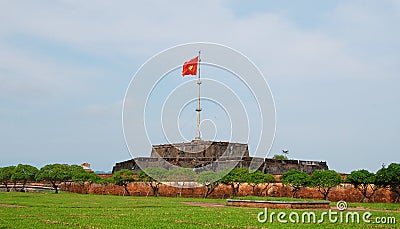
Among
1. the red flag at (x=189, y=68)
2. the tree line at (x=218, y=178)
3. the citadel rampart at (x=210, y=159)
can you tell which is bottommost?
the tree line at (x=218, y=178)

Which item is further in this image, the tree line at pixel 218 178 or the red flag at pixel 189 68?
the red flag at pixel 189 68

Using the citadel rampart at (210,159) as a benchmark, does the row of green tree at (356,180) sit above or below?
below

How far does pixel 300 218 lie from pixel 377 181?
1884 cm

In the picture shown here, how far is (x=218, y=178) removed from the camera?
43562mm

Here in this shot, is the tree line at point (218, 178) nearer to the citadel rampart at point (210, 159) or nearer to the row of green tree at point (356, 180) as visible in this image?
the row of green tree at point (356, 180)

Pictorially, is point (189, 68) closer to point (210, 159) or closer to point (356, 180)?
point (210, 159)

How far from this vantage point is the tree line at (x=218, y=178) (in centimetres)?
3675

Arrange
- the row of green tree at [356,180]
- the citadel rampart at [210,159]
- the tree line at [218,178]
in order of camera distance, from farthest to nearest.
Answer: the citadel rampart at [210,159] < the tree line at [218,178] < the row of green tree at [356,180]

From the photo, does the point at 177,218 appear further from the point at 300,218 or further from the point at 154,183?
the point at 154,183

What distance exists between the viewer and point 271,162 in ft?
164

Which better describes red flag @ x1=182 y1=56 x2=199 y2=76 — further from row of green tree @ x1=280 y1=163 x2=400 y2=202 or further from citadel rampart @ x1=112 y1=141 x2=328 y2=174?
row of green tree @ x1=280 y1=163 x2=400 y2=202

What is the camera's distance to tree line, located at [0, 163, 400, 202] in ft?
121

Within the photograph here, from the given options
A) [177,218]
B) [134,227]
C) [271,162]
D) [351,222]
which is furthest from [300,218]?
[271,162]

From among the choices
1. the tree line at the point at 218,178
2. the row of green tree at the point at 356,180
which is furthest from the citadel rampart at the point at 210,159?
the row of green tree at the point at 356,180
